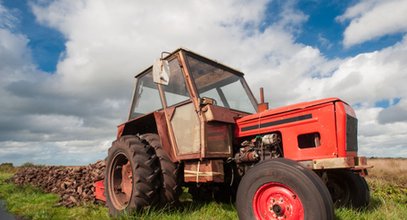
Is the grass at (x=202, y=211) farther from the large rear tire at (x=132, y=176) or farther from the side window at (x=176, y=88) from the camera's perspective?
the side window at (x=176, y=88)

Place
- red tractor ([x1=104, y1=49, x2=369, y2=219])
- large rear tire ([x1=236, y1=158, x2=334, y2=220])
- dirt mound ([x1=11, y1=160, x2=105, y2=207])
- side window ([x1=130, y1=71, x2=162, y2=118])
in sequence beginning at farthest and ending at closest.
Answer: dirt mound ([x1=11, y1=160, x2=105, y2=207]), side window ([x1=130, y1=71, x2=162, y2=118]), red tractor ([x1=104, y1=49, x2=369, y2=219]), large rear tire ([x1=236, y1=158, x2=334, y2=220])

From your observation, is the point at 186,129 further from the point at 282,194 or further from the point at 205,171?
the point at 282,194

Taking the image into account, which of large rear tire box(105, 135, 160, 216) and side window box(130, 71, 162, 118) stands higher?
side window box(130, 71, 162, 118)

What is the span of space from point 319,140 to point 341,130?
27cm

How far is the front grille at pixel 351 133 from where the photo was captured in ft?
11.5

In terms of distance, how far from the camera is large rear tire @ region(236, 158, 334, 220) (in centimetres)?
290

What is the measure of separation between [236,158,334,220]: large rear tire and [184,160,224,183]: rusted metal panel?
0.63 metres

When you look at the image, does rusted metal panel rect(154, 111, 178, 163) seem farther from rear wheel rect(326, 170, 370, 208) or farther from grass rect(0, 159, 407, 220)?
rear wheel rect(326, 170, 370, 208)

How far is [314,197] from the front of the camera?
2.90m

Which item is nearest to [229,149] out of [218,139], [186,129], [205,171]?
[218,139]

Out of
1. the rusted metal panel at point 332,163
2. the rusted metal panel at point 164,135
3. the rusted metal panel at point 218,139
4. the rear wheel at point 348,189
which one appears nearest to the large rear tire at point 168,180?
the rusted metal panel at point 164,135

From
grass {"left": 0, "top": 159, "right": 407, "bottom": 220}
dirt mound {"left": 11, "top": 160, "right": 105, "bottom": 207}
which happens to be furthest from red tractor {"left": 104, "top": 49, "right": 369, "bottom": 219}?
dirt mound {"left": 11, "top": 160, "right": 105, "bottom": 207}

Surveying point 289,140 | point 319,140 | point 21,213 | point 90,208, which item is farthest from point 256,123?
point 21,213

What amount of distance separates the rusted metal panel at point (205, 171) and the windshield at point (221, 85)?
0.94 metres
